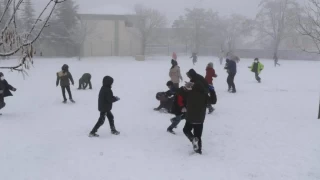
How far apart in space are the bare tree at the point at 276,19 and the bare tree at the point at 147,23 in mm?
18336

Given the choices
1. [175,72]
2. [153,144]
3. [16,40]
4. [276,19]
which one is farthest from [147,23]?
[16,40]

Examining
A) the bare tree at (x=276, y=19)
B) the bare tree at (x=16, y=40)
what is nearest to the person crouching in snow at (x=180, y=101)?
the bare tree at (x=16, y=40)

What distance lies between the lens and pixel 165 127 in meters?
8.73

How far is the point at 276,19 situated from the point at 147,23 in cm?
2230

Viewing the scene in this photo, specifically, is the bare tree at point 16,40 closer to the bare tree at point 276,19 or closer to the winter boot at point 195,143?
the winter boot at point 195,143

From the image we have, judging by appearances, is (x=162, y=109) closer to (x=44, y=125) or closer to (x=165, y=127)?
(x=165, y=127)

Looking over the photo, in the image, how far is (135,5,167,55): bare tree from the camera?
53.5 meters

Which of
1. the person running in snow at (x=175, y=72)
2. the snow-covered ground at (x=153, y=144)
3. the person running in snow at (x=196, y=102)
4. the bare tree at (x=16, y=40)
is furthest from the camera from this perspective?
the person running in snow at (x=175, y=72)

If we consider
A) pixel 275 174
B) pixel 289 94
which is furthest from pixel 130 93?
pixel 275 174

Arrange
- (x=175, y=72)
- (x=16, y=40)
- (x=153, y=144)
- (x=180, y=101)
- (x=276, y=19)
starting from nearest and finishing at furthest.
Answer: (x=16, y=40)
(x=180, y=101)
(x=153, y=144)
(x=175, y=72)
(x=276, y=19)

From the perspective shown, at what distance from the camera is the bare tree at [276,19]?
53094 millimetres

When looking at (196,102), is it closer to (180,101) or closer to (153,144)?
(180,101)

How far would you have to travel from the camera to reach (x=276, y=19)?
5500 centimetres

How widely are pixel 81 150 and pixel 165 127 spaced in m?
2.71
